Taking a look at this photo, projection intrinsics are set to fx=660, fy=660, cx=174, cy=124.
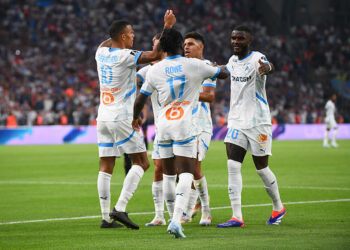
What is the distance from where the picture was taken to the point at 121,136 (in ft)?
26.0

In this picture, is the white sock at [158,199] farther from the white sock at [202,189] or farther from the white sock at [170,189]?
the white sock at [170,189]

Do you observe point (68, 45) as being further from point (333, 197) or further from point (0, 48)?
point (333, 197)

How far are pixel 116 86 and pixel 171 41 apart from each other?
125 centimetres

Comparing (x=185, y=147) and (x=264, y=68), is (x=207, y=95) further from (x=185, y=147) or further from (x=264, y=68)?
(x=185, y=147)

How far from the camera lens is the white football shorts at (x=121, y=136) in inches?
311

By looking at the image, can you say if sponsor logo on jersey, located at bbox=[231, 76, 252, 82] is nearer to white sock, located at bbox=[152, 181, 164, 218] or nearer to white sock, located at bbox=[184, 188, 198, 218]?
white sock, located at bbox=[184, 188, 198, 218]

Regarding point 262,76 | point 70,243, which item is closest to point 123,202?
point 70,243

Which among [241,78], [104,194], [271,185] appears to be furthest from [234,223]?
[241,78]

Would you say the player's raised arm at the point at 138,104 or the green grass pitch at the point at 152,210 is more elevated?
the player's raised arm at the point at 138,104

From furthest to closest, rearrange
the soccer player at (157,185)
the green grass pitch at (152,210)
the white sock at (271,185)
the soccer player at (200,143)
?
the soccer player at (200,143), the soccer player at (157,185), the white sock at (271,185), the green grass pitch at (152,210)

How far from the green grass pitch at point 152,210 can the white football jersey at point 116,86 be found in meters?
1.40

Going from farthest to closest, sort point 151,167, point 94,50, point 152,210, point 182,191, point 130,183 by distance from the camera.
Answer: point 94,50 < point 151,167 < point 152,210 < point 130,183 < point 182,191

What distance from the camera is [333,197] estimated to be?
10773 mm

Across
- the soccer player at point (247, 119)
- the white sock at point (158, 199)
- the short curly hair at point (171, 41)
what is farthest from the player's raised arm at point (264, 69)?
the white sock at point (158, 199)
